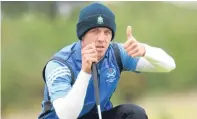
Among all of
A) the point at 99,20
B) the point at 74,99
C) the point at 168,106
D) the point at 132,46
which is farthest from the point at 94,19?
the point at 168,106

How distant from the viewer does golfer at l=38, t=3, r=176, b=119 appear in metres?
1.69

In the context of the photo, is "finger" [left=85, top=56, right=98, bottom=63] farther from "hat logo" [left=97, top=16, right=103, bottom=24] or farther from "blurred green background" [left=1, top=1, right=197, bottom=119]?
"blurred green background" [left=1, top=1, right=197, bottom=119]

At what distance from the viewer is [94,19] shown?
5.92ft

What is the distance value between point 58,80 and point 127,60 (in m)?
0.32

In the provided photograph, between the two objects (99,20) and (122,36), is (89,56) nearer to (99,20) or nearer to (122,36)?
(99,20)

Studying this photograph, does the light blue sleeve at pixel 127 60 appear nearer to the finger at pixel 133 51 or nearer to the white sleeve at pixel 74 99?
the finger at pixel 133 51

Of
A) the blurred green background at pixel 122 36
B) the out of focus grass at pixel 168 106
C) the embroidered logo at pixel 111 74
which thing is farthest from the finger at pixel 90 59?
the out of focus grass at pixel 168 106

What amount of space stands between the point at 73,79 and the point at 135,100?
189cm

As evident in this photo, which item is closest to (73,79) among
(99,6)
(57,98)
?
(57,98)

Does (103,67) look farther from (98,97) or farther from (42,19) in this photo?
(42,19)

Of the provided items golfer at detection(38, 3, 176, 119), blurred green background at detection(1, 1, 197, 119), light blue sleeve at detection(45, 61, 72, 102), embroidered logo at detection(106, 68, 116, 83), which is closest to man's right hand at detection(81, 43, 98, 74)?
golfer at detection(38, 3, 176, 119)

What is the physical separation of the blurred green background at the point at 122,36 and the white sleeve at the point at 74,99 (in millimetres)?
1695

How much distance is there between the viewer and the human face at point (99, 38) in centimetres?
176

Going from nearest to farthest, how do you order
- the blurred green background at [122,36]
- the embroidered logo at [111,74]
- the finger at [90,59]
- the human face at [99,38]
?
the finger at [90,59] < the human face at [99,38] < the embroidered logo at [111,74] < the blurred green background at [122,36]
